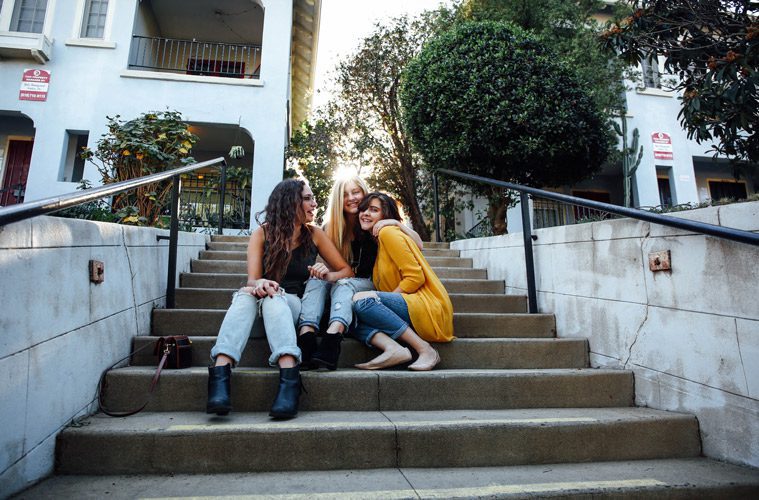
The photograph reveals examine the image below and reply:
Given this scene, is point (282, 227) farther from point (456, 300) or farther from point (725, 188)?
point (725, 188)

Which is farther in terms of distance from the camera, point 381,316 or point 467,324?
point 467,324

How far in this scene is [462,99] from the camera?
16.8 ft

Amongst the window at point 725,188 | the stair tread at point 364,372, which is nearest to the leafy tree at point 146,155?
the stair tread at point 364,372

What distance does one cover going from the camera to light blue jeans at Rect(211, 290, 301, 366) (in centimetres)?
203

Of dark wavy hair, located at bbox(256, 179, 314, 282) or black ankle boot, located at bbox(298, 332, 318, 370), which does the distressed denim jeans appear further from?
dark wavy hair, located at bbox(256, 179, 314, 282)

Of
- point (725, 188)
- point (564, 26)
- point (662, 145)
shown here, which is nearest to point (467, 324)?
point (564, 26)

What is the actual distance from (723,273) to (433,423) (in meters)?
1.53

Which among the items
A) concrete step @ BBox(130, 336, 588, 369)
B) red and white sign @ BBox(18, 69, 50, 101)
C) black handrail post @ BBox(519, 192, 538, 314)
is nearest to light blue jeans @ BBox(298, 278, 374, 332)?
concrete step @ BBox(130, 336, 588, 369)

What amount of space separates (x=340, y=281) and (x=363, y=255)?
414 mm

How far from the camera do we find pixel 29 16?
25.5 ft

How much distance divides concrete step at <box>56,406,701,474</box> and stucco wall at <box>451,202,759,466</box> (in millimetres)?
181

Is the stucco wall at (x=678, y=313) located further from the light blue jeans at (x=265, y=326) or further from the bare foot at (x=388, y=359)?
the light blue jeans at (x=265, y=326)

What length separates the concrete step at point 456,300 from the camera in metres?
3.03

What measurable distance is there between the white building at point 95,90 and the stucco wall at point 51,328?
5276mm
